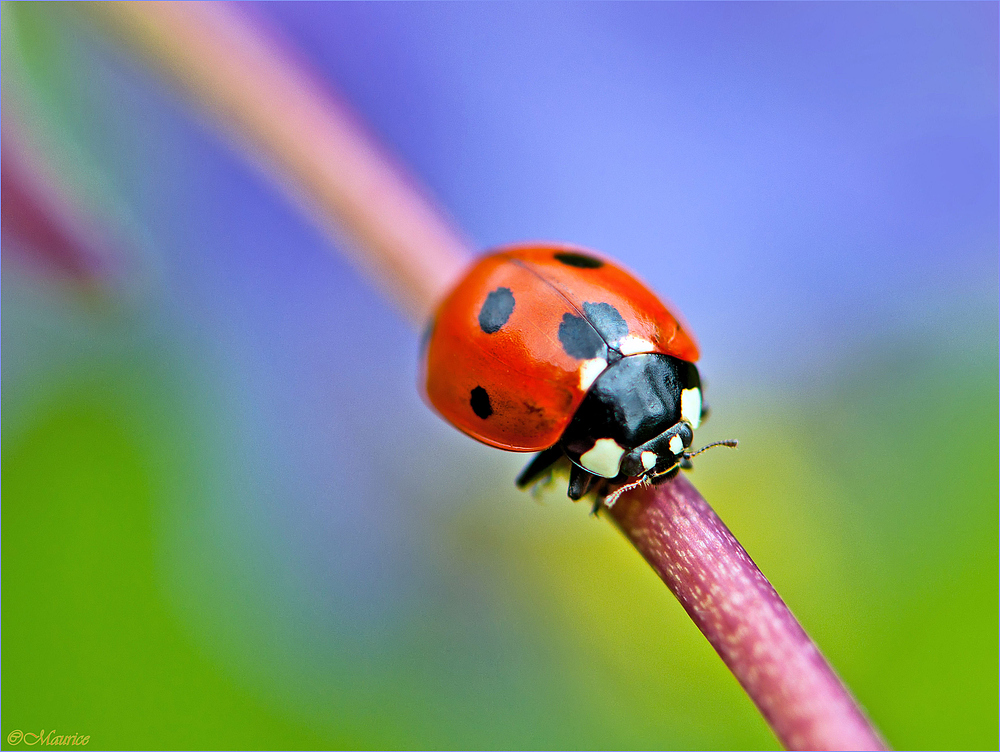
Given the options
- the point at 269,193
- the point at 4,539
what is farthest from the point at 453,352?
the point at 269,193

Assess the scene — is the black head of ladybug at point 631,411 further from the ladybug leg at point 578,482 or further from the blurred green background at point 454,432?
the blurred green background at point 454,432

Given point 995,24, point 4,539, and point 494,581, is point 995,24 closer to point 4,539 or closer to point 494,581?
point 494,581

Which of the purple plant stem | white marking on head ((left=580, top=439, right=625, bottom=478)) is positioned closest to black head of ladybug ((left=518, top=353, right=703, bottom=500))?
white marking on head ((left=580, top=439, right=625, bottom=478))

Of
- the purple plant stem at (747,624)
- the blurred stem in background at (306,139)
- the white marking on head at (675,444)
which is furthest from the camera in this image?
the blurred stem in background at (306,139)

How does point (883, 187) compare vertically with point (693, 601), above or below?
above

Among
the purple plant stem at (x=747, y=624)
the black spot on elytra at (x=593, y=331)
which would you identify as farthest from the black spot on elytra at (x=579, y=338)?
the purple plant stem at (x=747, y=624)

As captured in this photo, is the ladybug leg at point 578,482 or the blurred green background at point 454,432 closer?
the ladybug leg at point 578,482
